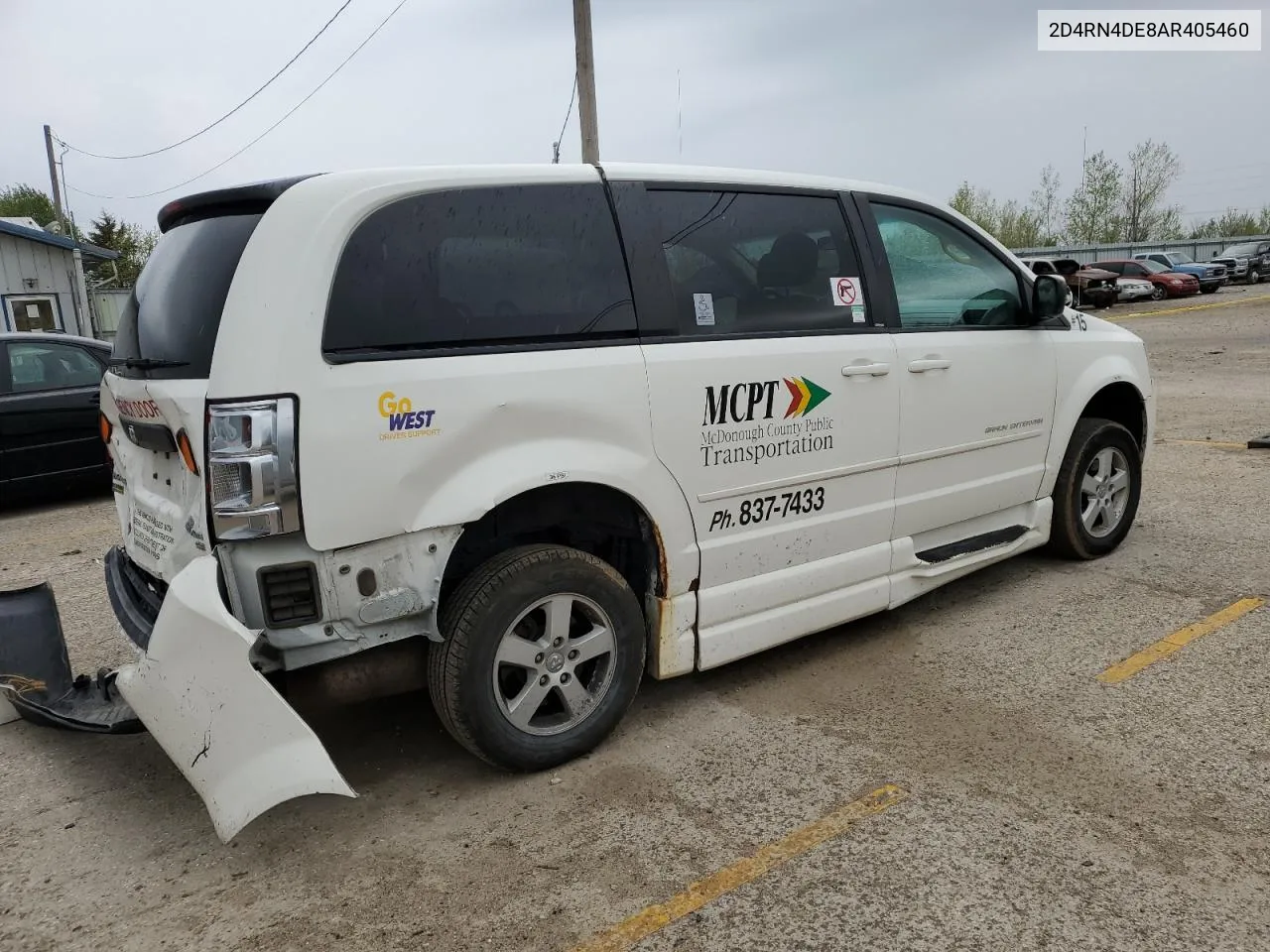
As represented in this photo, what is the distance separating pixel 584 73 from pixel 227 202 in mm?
12131

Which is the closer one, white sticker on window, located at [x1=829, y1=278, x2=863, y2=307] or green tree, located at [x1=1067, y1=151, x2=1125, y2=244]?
white sticker on window, located at [x1=829, y1=278, x2=863, y2=307]

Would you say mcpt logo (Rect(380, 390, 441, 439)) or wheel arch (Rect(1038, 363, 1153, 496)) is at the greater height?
mcpt logo (Rect(380, 390, 441, 439))

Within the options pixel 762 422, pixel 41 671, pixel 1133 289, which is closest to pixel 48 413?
pixel 41 671

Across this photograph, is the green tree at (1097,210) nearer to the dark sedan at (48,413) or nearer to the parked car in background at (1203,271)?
the parked car in background at (1203,271)

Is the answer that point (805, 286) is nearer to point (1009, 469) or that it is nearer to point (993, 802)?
point (1009, 469)

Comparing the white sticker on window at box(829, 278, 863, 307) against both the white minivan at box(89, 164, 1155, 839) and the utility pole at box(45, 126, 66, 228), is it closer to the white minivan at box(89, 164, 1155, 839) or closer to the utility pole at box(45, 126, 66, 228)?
the white minivan at box(89, 164, 1155, 839)

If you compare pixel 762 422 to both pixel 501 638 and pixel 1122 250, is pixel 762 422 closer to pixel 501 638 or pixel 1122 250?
pixel 501 638

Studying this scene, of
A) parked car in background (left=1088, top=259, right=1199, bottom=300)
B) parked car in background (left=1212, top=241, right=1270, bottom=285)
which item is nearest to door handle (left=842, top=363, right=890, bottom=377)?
parked car in background (left=1088, top=259, right=1199, bottom=300)

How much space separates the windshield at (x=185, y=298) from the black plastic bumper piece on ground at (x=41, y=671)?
107cm

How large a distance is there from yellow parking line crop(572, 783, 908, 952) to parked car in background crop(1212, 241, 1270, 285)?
3894cm

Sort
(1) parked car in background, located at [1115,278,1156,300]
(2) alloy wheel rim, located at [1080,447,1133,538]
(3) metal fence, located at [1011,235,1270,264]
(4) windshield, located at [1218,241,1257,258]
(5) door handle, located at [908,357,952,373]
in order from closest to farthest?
(5) door handle, located at [908,357,952,373] < (2) alloy wheel rim, located at [1080,447,1133,538] < (1) parked car in background, located at [1115,278,1156,300] < (4) windshield, located at [1218,241,1257,258] < (3) metal fence, located at [1011,235,1270,264]

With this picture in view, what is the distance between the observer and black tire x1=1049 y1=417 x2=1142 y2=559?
4941mm

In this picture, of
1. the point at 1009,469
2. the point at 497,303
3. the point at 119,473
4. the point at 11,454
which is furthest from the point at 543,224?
the point at 11,454

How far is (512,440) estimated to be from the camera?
2984mm
